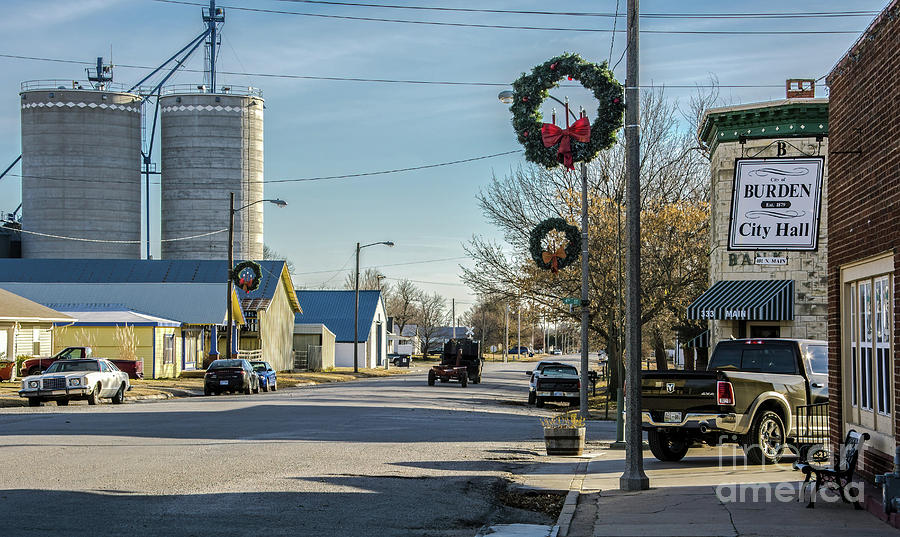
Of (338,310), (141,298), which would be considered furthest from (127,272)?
(338,310)

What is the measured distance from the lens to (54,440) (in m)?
18.4

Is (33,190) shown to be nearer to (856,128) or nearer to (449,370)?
(449,370)

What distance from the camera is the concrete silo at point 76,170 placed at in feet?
261

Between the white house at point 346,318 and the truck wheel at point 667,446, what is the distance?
68960mm

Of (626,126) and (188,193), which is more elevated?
(188,193)

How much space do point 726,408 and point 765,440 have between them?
0.99 meters

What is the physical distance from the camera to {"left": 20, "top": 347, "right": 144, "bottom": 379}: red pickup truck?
3988 centimetres

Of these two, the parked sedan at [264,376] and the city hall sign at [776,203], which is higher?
the city hall sign at [776,203]

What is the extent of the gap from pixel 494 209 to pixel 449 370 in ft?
42.2

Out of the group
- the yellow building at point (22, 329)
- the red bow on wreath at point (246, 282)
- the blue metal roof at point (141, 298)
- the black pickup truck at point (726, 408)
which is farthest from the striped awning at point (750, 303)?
the blue metal roof at point (141, 298)

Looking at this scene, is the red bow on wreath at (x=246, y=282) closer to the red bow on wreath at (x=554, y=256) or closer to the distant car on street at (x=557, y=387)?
the distant car on street at (x=557, y=387)

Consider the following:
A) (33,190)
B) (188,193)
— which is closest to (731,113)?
(188,193)

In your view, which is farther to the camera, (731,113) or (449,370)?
(449,370)

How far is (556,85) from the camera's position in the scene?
59.9 ft
